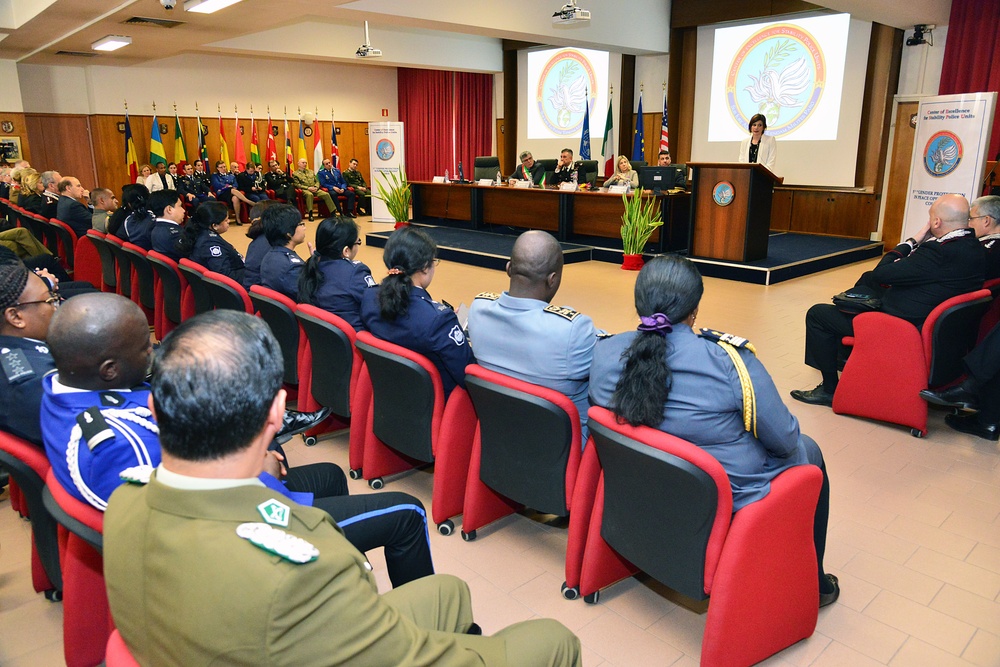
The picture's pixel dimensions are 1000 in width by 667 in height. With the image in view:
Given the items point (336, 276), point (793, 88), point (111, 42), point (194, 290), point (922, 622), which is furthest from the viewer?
point (793, 88)

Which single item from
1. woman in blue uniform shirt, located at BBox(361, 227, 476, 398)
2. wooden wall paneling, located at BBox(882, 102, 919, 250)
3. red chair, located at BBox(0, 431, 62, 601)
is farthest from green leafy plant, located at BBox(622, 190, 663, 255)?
red chair, located at BBox(0, 431, 62, 601)

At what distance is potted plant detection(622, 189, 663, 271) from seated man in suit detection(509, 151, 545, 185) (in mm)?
1891

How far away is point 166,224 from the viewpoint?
4500 millimetres

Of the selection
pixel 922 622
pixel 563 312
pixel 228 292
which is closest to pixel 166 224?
pixel 228 292

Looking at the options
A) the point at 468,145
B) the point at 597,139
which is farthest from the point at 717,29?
the point at 468,145

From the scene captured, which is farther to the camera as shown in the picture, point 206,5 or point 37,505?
point 206,5

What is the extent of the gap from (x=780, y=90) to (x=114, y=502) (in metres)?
10.5

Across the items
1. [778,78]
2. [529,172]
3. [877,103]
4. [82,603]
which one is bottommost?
[82,603]

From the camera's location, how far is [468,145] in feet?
47.9

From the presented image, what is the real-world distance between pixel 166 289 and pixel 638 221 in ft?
15.7

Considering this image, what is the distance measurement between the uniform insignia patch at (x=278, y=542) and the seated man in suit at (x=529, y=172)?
869 centimetres

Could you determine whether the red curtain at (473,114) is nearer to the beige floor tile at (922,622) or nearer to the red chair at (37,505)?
the red chair at (37,505)

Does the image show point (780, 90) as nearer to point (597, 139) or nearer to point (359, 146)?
point (597, 139)

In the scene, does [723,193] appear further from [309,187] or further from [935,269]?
[309,187]
